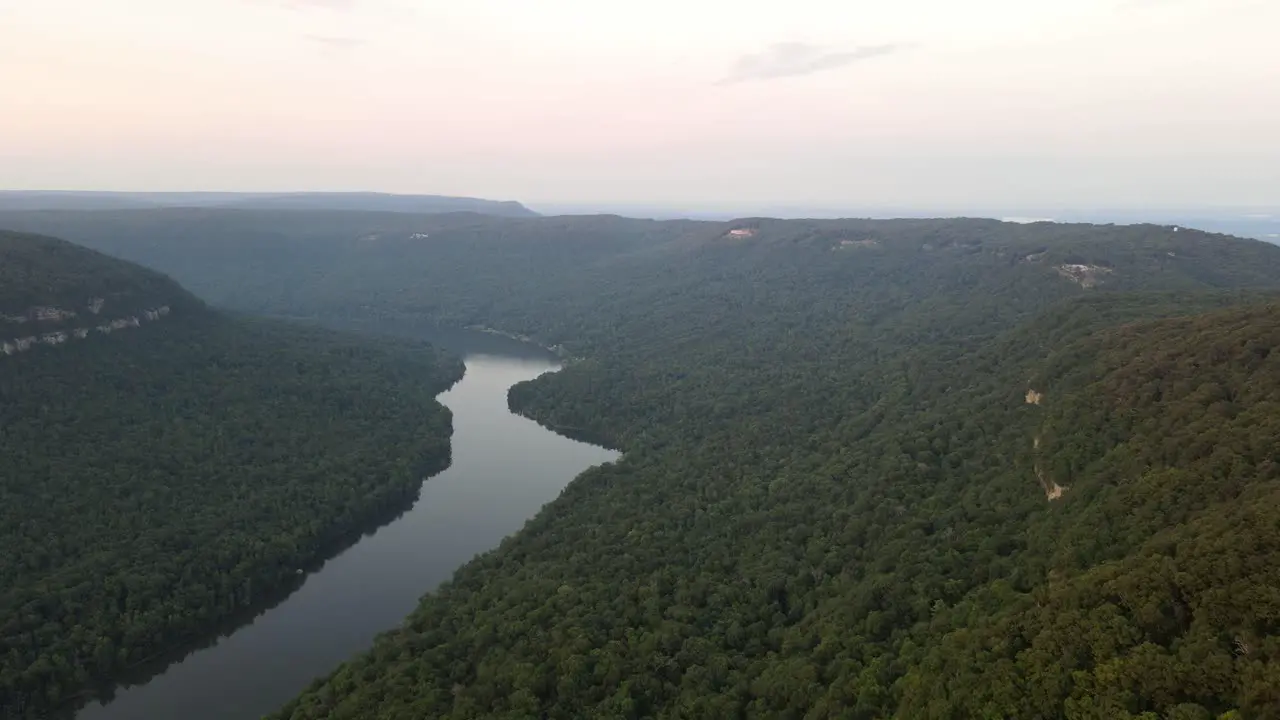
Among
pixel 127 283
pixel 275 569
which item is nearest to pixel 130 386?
pixel 127 283

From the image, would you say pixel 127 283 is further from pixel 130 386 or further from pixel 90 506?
pixel 90 506

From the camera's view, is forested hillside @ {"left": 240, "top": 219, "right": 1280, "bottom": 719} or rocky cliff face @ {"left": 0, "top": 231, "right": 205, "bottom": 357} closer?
forested hillside @ {"left": 240, "top": 219, "right": 1280, "bottom": 719}

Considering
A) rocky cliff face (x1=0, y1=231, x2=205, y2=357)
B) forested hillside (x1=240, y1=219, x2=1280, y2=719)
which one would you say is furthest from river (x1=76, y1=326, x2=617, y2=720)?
rocky cliff face (x1=0, y1=231, x2=205, y2=357)

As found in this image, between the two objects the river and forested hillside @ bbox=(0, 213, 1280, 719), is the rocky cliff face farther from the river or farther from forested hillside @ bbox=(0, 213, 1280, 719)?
forested hillside @ bbox=(0, 213, 1280, 719)

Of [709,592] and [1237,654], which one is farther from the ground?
[1237,654]

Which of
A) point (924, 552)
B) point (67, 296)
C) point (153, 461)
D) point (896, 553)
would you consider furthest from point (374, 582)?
point (67, 296)

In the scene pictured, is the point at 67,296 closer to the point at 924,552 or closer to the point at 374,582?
the point at 374,582
